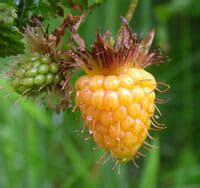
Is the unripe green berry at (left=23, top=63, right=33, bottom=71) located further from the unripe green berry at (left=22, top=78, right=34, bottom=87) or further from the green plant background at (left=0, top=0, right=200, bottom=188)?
the green plant background at (left=0, top=0, right=200, bottom=188)

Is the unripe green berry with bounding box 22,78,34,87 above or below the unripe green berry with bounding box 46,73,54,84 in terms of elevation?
below

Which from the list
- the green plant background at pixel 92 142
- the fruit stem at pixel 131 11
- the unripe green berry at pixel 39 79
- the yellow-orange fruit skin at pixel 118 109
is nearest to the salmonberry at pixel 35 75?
the unripe green berry at pixel 39 79

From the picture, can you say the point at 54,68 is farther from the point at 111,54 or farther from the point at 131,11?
the point at 131,11

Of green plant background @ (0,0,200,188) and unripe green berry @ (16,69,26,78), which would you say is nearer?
unripe green berry @ (16,69,26,78)

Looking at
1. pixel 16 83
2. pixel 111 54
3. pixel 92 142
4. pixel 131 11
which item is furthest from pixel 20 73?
pixel 92 142

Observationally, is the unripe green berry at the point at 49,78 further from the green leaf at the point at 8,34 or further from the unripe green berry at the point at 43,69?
the green leaf at the point at 8,34

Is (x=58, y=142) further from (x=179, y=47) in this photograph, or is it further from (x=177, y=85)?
(x=179, y=47)

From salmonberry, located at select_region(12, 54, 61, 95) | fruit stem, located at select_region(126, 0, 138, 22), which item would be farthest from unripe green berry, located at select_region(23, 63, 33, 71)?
fruit stem, located at select_region(126, 0, 138, 22)
